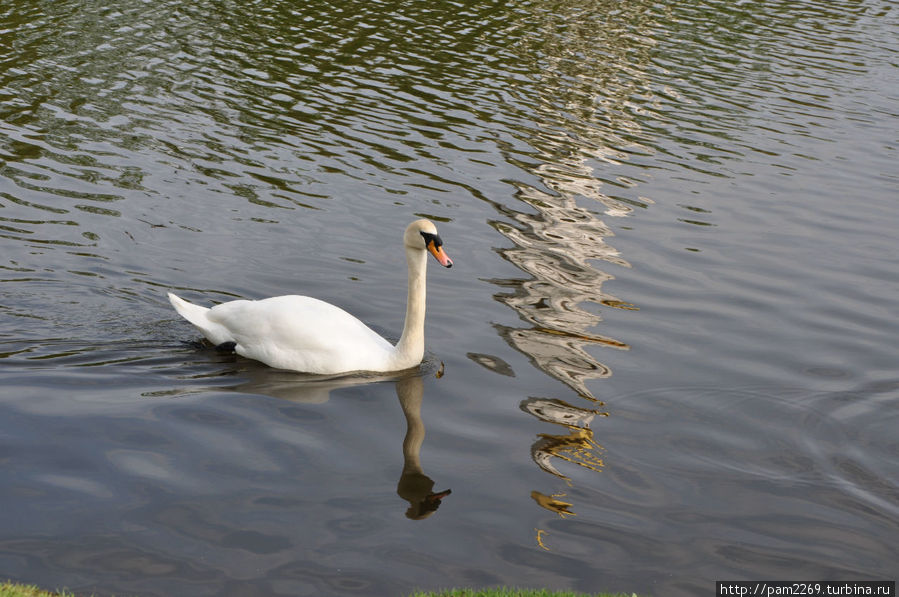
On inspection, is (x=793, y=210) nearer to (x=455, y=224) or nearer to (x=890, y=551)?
(x=455, y=224)

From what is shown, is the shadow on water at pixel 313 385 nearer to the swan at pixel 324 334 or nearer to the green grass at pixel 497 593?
the swan at pixel 324 334

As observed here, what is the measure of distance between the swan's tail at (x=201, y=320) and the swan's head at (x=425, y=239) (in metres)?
1.85

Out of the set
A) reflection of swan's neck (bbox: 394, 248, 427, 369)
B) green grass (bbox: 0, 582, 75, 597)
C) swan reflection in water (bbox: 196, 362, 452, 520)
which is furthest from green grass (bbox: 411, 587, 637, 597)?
reflection of swan's neck (bbox: 394, 248, 427, 369)

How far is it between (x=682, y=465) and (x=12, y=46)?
1726cm

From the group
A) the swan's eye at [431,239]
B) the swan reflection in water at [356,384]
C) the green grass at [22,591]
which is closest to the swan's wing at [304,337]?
the swan reflection in water at [356,384]

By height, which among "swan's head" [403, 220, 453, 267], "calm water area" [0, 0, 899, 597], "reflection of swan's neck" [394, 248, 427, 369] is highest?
"swan's head" [403, 220, 453, 267]

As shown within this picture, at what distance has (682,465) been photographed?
805 centimetres

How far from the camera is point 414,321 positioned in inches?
367

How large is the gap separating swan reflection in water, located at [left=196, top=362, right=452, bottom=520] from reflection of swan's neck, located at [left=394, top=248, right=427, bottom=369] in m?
0.17

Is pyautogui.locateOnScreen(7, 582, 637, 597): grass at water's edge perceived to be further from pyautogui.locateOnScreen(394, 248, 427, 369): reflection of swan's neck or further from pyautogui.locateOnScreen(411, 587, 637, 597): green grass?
pyautogui.locateOnScreen(394, 248, 427, 369): reflection of swan's neck

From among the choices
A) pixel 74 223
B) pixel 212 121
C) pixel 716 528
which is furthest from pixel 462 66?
pixel 716 528

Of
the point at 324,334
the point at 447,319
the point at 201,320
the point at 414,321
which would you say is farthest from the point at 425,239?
the point at 201,320

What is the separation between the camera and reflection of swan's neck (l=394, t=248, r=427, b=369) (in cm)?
927

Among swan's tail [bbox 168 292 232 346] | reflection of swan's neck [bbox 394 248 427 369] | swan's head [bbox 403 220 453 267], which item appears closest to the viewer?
swan's head [bbox 403 220 453 267]
